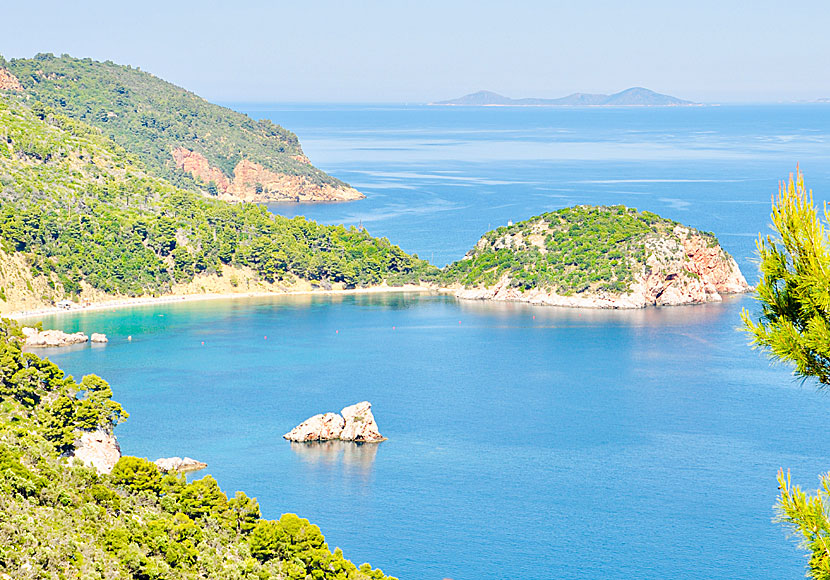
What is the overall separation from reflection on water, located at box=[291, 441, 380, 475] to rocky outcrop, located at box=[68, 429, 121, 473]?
12.6 meters

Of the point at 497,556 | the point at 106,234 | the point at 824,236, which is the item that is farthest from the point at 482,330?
the point at 824,236

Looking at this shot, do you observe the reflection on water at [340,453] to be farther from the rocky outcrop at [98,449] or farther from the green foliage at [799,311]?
the green foliage at [799,311]

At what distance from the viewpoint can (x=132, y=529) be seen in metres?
42.1

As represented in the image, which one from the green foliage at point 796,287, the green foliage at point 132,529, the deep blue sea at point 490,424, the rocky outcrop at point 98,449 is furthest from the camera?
the rocky outcrop at point 98,449

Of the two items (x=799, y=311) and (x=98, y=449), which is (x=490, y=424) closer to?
(x=98, y=449)

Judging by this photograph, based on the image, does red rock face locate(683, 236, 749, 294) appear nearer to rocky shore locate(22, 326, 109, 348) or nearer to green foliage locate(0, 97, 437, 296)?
green foliage locate(0, 97, 437, 296)

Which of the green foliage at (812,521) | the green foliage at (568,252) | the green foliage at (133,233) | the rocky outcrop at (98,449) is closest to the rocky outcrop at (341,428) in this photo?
the rocky outcrop at (98,449)

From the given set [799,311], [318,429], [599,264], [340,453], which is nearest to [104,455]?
[340,453]

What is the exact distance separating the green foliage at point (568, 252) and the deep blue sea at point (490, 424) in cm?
526

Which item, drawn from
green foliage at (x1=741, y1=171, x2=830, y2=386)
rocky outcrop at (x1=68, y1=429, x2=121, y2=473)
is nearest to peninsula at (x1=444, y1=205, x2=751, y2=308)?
rocky outcrop at (x1=68, y1=429, x2=121, y2=473)

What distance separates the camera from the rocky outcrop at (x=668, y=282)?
127875 millimetres

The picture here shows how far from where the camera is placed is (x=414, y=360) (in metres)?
102

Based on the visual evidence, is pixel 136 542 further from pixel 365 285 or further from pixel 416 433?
pixel 365 285

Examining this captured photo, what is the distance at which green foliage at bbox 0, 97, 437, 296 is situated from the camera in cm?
12600
